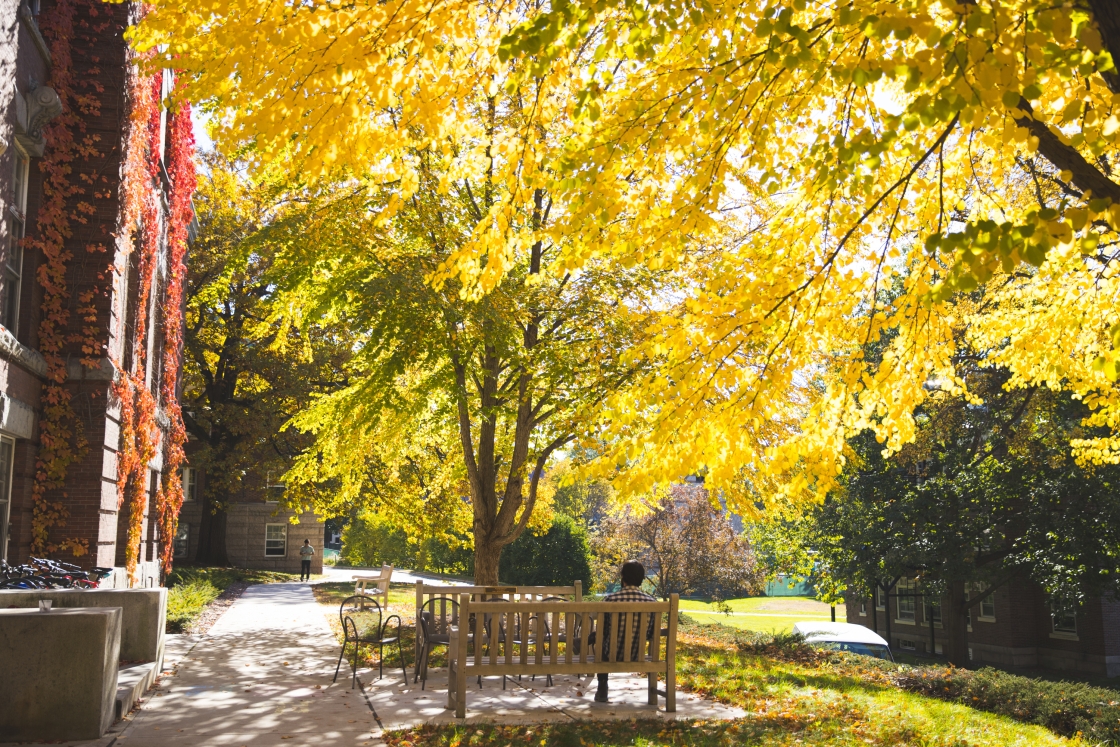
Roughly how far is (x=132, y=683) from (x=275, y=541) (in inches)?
1343

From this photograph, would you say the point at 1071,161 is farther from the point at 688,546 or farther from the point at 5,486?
the point at 688,546

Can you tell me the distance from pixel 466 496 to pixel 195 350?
35.1ft

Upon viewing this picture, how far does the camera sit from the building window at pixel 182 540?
1524 inches

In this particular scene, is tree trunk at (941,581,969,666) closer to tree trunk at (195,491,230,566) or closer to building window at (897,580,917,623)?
building window at (897,580,917,623)

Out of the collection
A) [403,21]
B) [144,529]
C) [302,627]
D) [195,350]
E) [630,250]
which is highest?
[195,350]

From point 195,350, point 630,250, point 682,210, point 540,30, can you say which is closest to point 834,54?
point 682,210

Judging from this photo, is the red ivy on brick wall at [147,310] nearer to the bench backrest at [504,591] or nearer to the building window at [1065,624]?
the bench backrest at [504,591]

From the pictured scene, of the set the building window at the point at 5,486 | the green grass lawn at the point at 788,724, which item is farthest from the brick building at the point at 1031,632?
the building window at the point at 5,486

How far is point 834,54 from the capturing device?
5480 mm

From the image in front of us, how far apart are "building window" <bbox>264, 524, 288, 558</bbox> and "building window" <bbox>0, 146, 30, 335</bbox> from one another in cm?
3112

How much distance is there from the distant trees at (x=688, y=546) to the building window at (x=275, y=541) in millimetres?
14916

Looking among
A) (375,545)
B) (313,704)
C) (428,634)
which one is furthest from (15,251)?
(375,545)

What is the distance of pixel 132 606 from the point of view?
8.41 meters

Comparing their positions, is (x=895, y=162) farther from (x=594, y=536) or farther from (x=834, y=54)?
(x=594, y=536)
